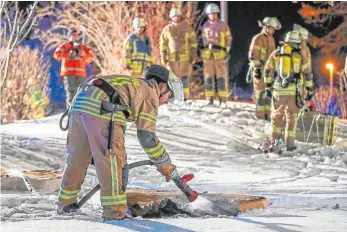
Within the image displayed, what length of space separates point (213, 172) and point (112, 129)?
12.6ft

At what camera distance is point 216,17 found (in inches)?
520

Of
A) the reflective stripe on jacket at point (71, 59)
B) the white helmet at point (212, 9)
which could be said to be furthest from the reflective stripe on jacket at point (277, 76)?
the reflective stripe on jacket at point (71, 59)

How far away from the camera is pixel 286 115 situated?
34.7 feet

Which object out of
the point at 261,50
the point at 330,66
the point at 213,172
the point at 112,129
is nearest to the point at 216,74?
the point at 261,50

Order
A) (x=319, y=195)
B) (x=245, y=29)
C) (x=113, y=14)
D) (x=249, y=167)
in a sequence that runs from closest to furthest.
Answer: (x=319, y=195) → (x=249, y=167) → (x=113, y=14) → (x=245, y=29)

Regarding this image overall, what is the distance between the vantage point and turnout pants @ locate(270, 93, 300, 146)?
34.4ft

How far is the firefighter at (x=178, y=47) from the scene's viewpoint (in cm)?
1320

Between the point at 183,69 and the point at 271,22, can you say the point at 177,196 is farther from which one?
the point at 183,69

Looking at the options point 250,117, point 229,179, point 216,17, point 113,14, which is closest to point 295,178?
point 229,179

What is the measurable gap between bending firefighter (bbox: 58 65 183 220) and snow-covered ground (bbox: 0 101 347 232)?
0.99ft

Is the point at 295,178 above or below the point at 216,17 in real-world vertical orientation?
below

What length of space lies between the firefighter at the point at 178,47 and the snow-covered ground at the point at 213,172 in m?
0.80

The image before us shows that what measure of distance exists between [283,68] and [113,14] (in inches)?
486

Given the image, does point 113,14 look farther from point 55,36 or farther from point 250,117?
point 250,117
